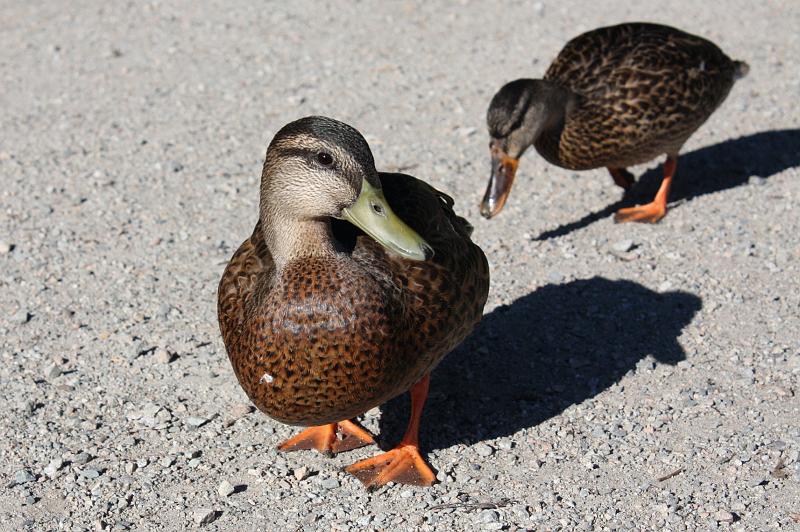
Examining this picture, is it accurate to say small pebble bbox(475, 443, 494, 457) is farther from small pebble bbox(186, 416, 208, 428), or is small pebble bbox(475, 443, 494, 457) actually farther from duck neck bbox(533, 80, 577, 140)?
duck neck bbox(533, 80, 577, 140)

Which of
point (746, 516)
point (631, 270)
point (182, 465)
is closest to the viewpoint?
point (746, 516)

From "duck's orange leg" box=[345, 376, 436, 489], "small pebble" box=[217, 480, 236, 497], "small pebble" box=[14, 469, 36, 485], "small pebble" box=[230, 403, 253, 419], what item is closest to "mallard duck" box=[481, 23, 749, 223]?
"duck's orange leg" box=[345, 376, 436, 489]

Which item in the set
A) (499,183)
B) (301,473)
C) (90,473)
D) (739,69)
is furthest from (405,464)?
(739,69)

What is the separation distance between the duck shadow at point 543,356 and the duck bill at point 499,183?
56 cm

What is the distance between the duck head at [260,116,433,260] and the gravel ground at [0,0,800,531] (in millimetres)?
1063

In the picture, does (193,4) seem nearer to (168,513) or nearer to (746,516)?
(168,513)

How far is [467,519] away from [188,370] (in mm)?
1577

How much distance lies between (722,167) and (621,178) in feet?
2.38

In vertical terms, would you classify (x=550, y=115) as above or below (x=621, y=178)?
above

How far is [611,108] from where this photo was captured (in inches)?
229

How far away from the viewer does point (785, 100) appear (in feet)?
24.2

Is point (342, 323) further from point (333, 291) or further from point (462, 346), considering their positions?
point (462, 346)

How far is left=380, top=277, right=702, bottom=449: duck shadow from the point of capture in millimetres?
4406

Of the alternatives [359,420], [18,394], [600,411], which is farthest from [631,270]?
[18,394]
